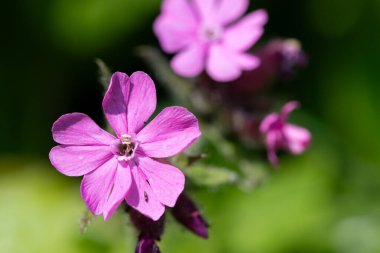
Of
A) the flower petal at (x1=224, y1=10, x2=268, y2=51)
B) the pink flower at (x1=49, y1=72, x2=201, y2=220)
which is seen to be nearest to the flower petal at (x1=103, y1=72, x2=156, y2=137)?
the pink flower at (x1=49, y1=72, x2=201, y2=220)

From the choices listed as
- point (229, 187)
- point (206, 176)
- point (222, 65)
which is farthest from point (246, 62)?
point (229, 187)

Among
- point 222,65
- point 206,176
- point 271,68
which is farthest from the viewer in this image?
point 271,68

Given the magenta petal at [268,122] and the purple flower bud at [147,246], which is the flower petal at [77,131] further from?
the magenta petal at [268,122]

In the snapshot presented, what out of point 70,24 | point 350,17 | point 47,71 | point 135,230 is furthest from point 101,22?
point 135,230

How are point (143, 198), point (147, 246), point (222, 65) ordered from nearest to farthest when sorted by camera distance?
point (143, 198)
point (147, 246)
point (222, 65)

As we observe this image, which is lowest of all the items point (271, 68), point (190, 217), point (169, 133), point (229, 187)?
point (229, 187)

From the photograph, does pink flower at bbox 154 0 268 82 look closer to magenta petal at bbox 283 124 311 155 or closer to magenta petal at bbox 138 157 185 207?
magenta petal at bbox 283 124 311 155

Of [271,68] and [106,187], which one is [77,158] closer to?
[106,187]
